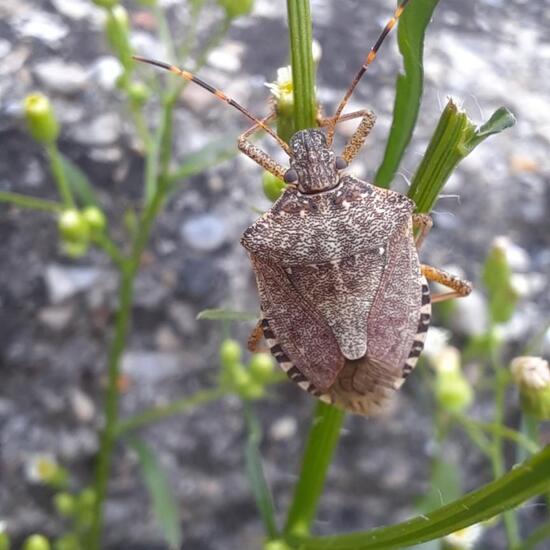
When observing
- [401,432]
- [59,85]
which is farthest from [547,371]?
[59,85]

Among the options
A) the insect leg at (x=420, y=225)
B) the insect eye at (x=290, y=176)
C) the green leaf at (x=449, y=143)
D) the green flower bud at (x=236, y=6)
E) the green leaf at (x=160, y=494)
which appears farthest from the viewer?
the green leaf at (x=160, y=494)

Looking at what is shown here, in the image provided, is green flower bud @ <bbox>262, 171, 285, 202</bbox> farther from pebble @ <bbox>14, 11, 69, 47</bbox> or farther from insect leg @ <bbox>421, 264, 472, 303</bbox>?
pebble @ <bbox>14, 11, 69, 47</bbox>

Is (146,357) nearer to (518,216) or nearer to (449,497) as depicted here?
(449,497)

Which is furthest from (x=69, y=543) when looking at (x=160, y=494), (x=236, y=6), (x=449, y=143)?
(x=449, y=143)

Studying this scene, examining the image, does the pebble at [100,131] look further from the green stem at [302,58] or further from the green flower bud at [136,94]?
the green stem at [302,58]

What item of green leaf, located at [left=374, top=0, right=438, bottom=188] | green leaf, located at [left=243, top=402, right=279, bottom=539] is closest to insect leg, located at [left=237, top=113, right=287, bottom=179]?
green leaf, located at [left=374, top=0, right=438, bottom=188]

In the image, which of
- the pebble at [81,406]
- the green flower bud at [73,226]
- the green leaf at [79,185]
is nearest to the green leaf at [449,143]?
the green flower bud at [73,226]
